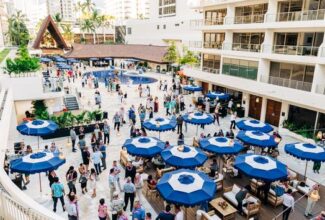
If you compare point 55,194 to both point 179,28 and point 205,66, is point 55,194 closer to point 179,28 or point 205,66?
→ point 205,66

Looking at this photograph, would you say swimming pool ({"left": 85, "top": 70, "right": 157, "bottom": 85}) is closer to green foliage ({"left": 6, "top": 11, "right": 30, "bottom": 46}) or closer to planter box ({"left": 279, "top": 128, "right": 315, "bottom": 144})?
planter box ({"left": 279, "top": 128, "right": 315, "bottom": 144})

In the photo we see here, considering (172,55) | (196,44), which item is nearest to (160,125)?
(196,44)

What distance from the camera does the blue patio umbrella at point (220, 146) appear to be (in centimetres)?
1329

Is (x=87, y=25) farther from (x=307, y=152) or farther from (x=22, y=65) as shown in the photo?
(x=307, y=152)

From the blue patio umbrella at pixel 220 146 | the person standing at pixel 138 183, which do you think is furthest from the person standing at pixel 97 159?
the blue patio umbrella at pixel 220 146

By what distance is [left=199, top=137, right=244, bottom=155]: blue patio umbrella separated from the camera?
13.3 metres

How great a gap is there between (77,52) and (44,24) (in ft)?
61.4

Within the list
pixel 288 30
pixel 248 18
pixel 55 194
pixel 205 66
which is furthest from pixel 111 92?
pixel 55 194

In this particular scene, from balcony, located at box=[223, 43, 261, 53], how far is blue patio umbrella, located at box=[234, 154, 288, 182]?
51.5 feet

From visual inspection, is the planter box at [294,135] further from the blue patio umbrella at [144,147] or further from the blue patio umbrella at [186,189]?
the blue patio umbrella at [186,189]

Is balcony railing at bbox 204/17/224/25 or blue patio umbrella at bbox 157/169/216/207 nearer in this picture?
blue patio umbrella at bbox 157/169/216/207

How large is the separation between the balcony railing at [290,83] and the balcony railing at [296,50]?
2.16 meters

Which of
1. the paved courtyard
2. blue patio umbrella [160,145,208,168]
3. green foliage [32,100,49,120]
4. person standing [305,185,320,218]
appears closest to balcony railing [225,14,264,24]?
the paved courtyard

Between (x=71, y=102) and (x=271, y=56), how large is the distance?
19.5 m
